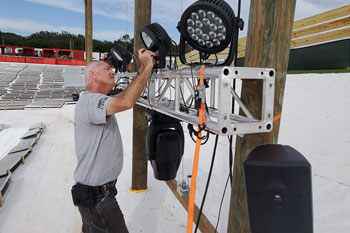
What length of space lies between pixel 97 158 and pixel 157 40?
1133 millimetres

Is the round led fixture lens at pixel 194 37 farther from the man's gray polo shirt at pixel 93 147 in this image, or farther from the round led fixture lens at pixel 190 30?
the man's gray polo shirt at pixel 93 147

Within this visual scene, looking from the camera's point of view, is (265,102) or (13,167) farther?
(13,167)

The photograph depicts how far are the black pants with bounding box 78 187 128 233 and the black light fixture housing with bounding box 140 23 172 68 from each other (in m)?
1.30

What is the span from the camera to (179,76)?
1979 mm

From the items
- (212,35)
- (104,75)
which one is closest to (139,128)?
(104,75)

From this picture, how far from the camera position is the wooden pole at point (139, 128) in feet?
12.8

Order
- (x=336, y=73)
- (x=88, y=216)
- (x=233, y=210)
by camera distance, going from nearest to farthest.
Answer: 1. (x=233, y=210)
2. (x=88, y=216)
3. (x=336, y=73)

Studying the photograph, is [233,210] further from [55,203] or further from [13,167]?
[13,167]

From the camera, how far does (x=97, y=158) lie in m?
2.25

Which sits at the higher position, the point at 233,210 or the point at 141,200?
the point at 233,210

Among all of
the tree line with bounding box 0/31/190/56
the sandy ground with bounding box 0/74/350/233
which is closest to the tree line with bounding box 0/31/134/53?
the tree line with bounding box 0/31/190/56

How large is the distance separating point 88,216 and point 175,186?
244 centimetres

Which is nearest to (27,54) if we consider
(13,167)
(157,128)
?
(13,167)

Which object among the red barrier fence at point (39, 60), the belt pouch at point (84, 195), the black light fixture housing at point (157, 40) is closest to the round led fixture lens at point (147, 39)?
the black light fixture housing at point (157, 40)
